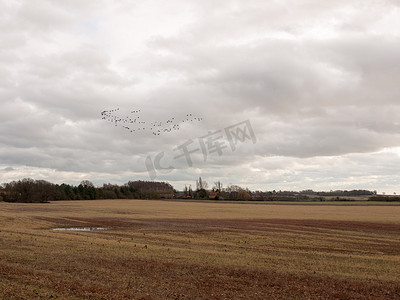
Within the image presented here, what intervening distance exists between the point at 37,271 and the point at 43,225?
101 ft

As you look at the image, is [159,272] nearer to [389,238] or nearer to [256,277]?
[256,277]

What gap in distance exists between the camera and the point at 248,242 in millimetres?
32406

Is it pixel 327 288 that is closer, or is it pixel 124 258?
pixel 327 288

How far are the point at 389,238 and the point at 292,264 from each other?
836 inches

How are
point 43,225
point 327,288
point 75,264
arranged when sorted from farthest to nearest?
point 43,225 → point 75,264 → point 327,288

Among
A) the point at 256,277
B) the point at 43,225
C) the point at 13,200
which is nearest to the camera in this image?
the point at 256,277

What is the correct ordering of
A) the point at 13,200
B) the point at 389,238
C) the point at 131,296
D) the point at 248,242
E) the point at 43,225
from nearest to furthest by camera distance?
the point at 131,296
the point at 248,242
the point at 389,238
the point at 43,225
the point at 13,200

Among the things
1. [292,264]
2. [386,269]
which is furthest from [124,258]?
[386,269]

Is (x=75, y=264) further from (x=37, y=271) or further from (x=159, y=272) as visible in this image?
(x=159, y=272)

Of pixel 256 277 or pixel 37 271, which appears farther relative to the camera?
pixel 256 277

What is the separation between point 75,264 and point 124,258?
335cm

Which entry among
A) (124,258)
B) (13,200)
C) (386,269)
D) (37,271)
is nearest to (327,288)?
(386,269)

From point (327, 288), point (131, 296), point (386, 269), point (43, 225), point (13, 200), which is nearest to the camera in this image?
point (131, 296)

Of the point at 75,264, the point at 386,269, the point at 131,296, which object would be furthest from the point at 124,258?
the point at 386,269
